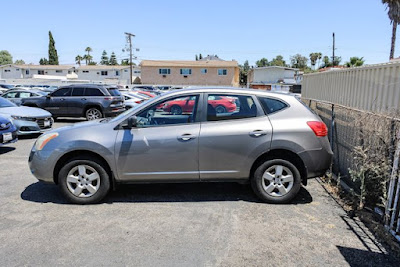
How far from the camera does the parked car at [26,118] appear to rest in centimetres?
940

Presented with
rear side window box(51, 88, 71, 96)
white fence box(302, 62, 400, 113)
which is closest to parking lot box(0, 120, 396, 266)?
white fence box(302, 62, 400, 113)

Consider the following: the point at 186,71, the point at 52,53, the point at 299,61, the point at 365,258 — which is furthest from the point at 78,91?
the point at 299,61

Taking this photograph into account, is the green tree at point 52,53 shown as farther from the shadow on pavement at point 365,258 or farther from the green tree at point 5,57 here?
the shadow on pavement at point 365,258

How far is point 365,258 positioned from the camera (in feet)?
10.7

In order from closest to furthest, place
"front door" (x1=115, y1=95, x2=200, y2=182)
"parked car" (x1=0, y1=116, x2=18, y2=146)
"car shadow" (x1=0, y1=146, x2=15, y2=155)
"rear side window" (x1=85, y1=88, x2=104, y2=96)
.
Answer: "front door" (x1=115, y1=95, x2=200, y2=182) → "parked car" (x1=0, y1=116, x2=18, y2=146) → "car shadow" (x1=0, y1=146, x2=15, y2=155) → "rear side window" (x1=85, y1=88, x2=104, y2=96)

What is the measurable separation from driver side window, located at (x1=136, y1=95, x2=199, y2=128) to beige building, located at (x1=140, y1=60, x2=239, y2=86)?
1768 inches

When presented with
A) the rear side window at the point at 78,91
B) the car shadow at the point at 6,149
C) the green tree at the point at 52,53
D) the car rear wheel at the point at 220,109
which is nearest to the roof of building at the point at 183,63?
the green tree at the point at 52,53

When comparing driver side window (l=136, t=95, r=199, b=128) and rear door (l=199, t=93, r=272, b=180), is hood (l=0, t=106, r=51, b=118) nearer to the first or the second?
driver side window (l=136, t=95, r=199, b=128)

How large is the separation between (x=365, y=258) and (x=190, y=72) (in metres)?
48.5

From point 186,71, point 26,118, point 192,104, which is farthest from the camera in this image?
point 186,71

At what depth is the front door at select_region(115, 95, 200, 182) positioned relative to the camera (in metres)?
4.43

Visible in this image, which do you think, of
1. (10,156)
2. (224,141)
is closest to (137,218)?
(224,141)

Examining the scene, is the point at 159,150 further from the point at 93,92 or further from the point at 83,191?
the point at 93,92

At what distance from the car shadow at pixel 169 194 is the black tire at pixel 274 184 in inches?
7.1
